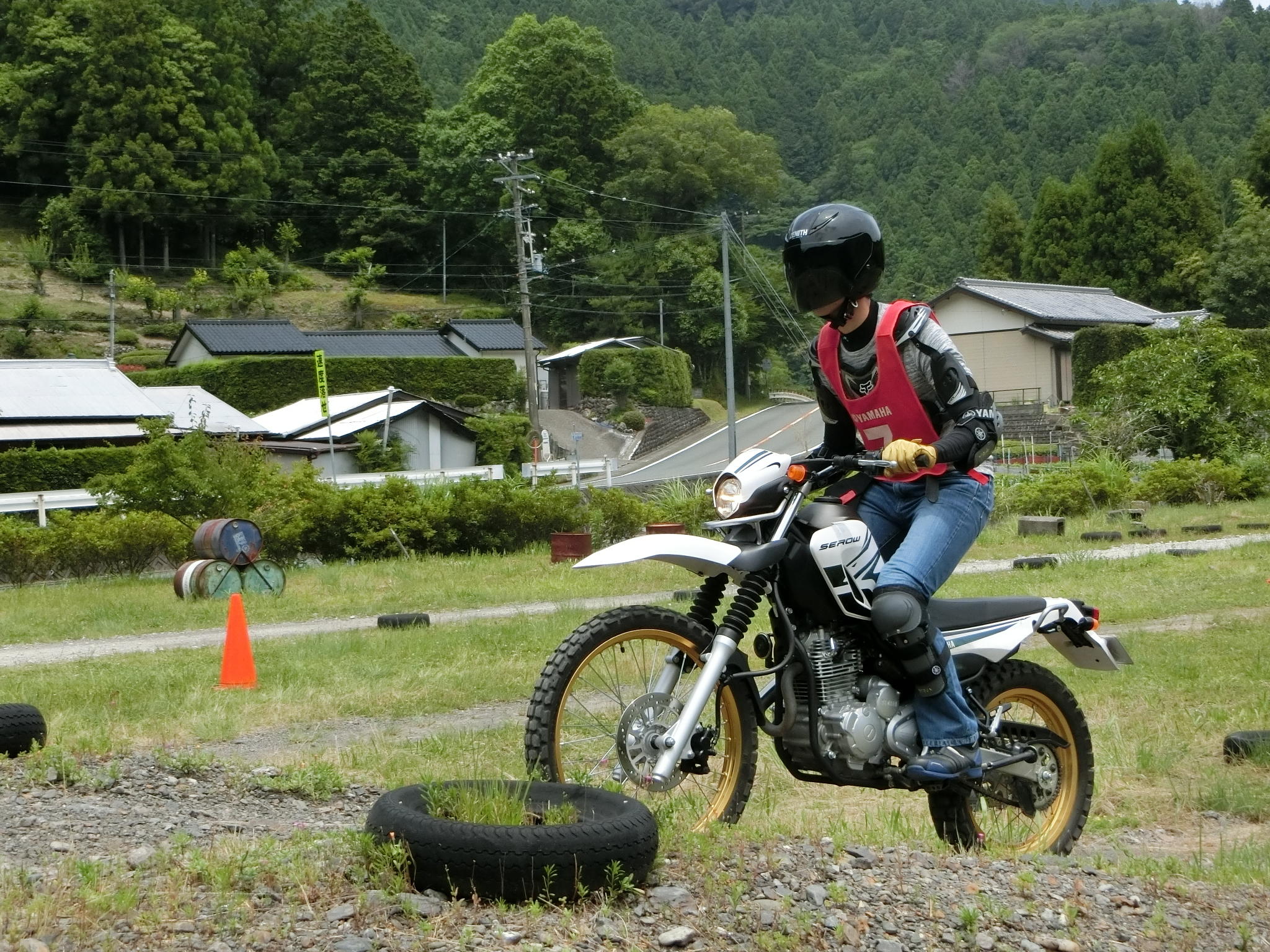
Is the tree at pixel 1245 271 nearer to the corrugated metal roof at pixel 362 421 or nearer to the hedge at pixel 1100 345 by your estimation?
the hedge at pixel 1100 345

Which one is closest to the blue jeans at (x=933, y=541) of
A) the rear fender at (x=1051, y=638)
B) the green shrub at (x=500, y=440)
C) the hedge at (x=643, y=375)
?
the rear fender at (x=1051, y=638)

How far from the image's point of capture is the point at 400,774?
659 centimetres

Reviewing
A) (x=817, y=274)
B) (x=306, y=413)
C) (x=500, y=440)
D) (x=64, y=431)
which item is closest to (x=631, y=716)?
(x=817, y=274)

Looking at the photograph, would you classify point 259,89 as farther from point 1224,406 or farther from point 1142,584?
point 1142,584

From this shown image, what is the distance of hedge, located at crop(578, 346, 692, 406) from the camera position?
234 ft

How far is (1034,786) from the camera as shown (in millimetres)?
5625

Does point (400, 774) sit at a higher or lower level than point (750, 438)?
lower

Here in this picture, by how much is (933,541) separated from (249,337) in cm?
6555

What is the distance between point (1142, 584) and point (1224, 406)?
2237cm

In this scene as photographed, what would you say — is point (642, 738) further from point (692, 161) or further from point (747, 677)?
point (692, 161)

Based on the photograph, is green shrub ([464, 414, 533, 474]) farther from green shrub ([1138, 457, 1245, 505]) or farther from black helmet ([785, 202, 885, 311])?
black helmet ([785, 202, 885, 311])

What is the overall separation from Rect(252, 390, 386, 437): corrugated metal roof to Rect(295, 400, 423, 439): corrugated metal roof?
0.32 m

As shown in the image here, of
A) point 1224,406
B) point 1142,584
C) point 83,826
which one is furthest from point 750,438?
point 83,826

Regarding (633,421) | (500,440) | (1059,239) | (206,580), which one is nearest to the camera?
(206,580)
